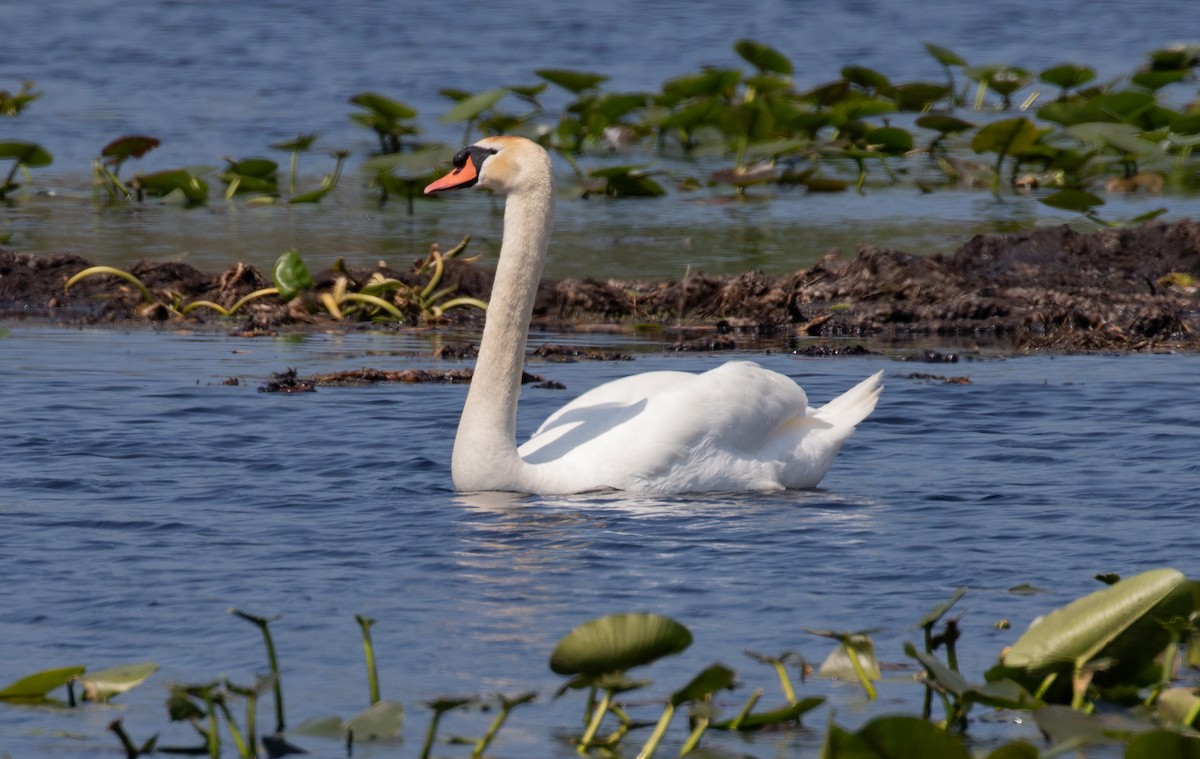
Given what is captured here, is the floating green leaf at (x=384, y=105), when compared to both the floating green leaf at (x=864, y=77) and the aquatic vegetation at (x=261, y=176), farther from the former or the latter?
the floating green leaf at (x=864, y=77)

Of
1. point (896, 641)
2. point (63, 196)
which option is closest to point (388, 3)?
point (63, 196)

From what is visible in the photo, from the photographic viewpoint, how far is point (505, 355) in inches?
300

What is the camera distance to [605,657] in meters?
4.07

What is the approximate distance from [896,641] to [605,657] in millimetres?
1493

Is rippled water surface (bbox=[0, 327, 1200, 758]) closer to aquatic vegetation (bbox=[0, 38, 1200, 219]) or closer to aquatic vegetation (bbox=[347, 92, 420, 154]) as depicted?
aquatic vegetation (bbox=[0, 38, 1200, 219])

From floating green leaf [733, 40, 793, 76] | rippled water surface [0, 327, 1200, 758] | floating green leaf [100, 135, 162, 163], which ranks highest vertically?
floating green leaf [733, 40, 793, 76]

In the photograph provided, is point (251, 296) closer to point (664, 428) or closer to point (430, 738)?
point (664, 428)

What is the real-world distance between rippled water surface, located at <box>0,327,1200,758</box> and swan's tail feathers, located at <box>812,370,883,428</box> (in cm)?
30

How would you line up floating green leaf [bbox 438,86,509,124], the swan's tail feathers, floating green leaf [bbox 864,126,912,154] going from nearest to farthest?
the swan's tail feathers, floating green leaf [bbox 438,86,509,124], floating green leaf [bbox 864,126,912,154]

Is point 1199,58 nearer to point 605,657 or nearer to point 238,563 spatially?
point 238,563

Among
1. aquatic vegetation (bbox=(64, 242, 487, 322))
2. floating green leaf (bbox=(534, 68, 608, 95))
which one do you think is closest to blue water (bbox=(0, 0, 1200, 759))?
aquatic vegetation (bbox=(64, 242, 487, 322))

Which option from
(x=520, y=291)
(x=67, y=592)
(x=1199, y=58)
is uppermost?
(x=1199, y=58)

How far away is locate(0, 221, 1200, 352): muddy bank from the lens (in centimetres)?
1180

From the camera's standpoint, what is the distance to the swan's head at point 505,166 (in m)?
7.64
